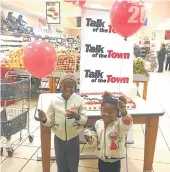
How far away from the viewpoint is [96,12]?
2.67 m

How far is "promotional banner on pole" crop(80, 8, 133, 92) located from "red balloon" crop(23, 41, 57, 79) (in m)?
0.64

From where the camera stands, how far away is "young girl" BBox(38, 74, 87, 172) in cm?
190

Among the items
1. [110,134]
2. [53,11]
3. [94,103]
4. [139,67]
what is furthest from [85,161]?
[53,11]

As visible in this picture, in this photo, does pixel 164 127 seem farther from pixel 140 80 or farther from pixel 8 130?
pixel 8 130

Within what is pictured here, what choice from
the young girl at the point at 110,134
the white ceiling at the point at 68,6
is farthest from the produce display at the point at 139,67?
the white ceiling at the point at 68,6

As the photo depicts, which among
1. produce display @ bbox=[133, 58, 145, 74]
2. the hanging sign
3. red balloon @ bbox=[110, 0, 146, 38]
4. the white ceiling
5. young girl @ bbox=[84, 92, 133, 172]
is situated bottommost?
young girl @ bbox=[84, 92, 133, 172]

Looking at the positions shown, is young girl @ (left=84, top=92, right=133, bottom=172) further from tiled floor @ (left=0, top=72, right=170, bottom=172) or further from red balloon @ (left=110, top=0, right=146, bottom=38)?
tiled floor @ (left=0, top=72, right=170, bottom=172)

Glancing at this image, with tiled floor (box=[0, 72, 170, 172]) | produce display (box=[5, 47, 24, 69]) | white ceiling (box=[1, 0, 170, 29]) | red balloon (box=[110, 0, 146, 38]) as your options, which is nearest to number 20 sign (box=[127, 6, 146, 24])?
red balloon (box=[110, 0, 146, 38])

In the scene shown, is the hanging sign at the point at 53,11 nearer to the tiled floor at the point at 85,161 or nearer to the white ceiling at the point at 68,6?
the white ceiling at the point at 68,6

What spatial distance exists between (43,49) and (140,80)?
7.93 feet

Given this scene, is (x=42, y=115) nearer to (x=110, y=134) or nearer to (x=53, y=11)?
(x=110, y=134)

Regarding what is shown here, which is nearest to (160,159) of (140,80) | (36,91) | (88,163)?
(88,163)

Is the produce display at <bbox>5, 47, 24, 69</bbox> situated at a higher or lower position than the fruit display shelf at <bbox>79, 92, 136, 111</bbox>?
higher

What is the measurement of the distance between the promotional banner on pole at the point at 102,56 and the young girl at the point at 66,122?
0.83 metres
